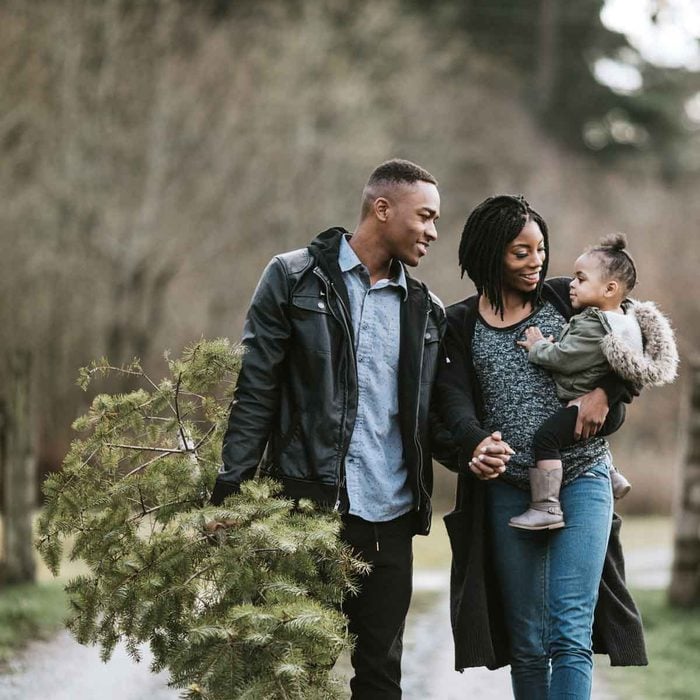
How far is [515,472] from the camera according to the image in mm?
4230

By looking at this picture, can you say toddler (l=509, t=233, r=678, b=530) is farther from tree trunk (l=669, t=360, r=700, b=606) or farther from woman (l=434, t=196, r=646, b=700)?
tree trunk (l=669, t=360, r=700, b=606)

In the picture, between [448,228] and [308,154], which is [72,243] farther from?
[448,228]

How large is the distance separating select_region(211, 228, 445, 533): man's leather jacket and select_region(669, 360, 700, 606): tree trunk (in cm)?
517

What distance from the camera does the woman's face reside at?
14.0ft

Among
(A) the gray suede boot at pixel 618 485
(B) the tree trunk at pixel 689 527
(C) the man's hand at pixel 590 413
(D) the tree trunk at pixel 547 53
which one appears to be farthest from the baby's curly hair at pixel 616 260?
(D) the tree trunk at pixel 547 53

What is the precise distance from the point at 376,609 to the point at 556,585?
63 cm

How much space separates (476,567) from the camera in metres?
4.36

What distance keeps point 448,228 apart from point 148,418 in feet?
66.2

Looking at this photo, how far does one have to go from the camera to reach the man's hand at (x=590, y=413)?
409 cm

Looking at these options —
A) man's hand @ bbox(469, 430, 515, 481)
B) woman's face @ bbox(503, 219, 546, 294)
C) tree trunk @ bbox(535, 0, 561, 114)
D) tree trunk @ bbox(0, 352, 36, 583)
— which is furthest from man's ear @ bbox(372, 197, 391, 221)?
tree trunk @ bbox(535, 0, 561, 114)

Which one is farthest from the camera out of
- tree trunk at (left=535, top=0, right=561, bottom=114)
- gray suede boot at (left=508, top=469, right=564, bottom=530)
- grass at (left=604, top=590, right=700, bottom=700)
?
tree trunk at (left=535, top=0, right=561, bottom=114)

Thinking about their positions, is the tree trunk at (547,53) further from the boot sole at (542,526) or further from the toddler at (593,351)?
the boot sole at (542,526)

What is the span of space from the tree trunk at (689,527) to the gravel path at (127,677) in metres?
2.04

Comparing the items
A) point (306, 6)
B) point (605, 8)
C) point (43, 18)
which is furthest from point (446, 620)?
point (605, 8)
